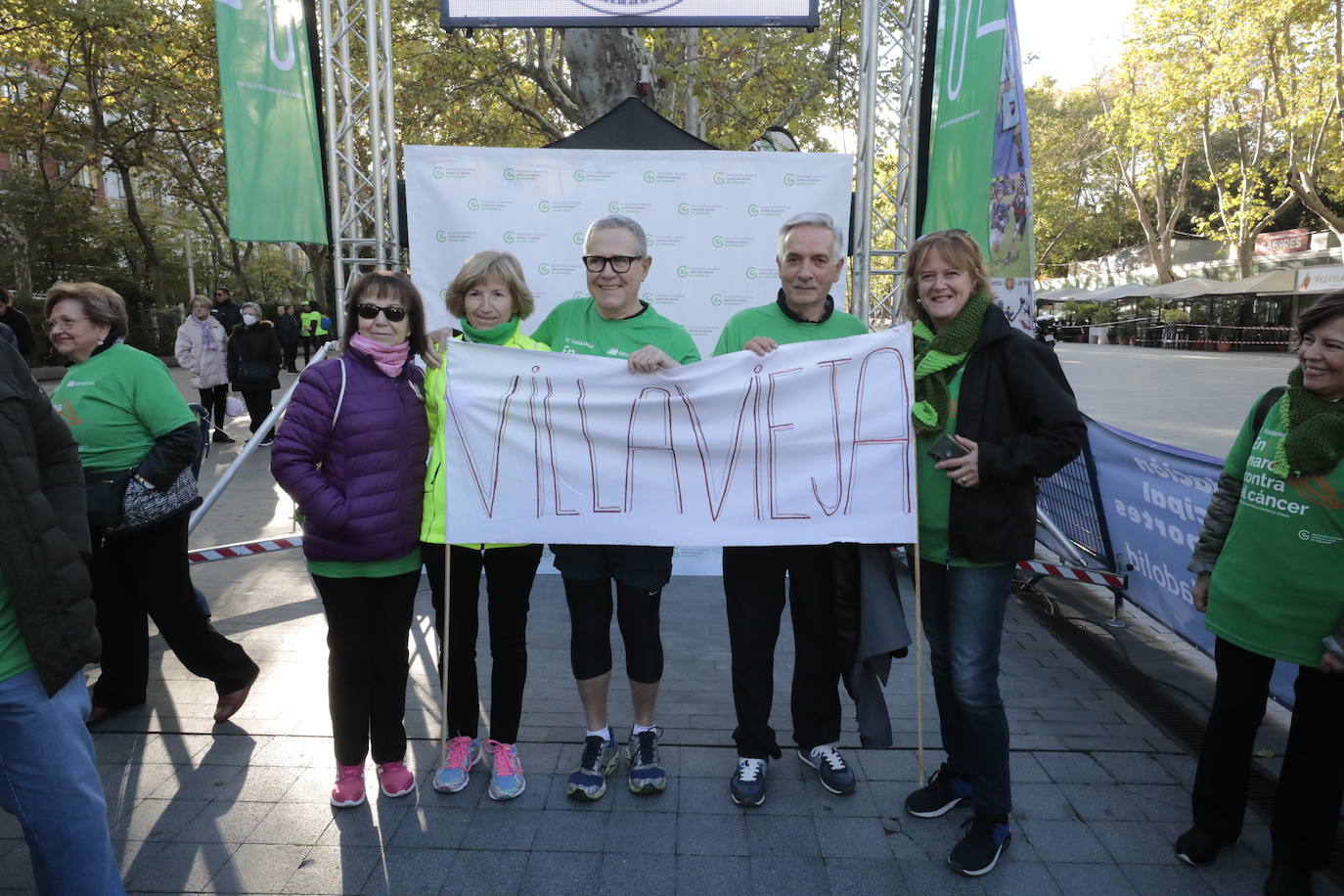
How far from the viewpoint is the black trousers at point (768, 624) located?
319 cm

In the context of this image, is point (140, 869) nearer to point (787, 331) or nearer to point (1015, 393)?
point (787, 331)

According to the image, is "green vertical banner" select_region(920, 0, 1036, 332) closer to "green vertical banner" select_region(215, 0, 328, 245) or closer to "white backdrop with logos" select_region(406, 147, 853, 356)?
"white backdrop with logos" select_region(406, 147, 853, 356)

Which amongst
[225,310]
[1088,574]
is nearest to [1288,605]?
[1088,574]

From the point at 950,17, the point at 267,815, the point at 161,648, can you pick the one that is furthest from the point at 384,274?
the point at 950,17

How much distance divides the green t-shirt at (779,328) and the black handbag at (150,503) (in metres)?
2.29

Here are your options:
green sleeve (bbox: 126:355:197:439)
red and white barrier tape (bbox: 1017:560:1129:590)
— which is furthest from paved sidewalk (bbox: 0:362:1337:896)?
green sleeve (bbox: 126:355:197:439)

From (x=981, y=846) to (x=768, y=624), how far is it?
0.98 metres

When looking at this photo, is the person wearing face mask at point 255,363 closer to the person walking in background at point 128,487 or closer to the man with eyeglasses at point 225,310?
the man with eyeglasses at point 225,310

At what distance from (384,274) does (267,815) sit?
195cm

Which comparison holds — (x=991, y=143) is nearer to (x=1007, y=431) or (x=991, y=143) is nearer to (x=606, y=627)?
(x=1007, y=431)

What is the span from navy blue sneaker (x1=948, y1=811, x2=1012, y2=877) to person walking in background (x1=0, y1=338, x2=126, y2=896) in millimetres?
2423

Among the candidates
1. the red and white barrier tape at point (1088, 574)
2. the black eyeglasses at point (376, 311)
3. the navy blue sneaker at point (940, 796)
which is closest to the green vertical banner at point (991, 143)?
the red and white barrier tape at point (1088, 574)

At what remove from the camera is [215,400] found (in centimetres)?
1189

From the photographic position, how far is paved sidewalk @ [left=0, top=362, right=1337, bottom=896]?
Result: 9.11 feet
